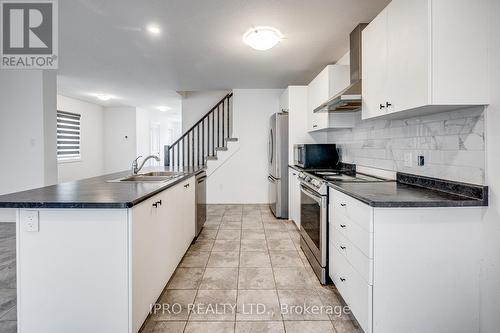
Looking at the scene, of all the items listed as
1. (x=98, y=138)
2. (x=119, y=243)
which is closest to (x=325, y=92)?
(x=119, y=243)

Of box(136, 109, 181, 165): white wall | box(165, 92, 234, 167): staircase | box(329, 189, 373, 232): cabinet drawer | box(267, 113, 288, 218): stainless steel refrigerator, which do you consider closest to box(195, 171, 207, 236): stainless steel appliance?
box(267, 113, 288, 218): stainless steel refrigerator

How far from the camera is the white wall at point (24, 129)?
4.22m

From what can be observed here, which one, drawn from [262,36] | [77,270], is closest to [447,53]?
[262,36]

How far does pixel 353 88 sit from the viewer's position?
2.58m

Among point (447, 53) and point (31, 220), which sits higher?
point (447, 53)

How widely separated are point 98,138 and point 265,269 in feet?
25.1

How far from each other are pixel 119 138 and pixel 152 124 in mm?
1832

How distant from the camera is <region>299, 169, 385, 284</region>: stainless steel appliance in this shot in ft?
7.91

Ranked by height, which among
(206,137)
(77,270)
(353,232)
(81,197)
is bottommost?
(77,270)

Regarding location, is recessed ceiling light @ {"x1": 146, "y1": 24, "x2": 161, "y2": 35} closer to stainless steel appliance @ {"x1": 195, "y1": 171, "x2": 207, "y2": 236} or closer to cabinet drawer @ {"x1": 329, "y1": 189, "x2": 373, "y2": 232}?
stainless steel appliance @ {"x1": 195, "y1": 171, "x2": 207, "y2": 236}

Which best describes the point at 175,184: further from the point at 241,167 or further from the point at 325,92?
the point at 241,167

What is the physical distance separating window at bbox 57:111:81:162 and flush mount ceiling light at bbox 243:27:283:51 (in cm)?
600

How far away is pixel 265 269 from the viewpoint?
277 cm

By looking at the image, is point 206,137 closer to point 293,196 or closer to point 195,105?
point 195,105
